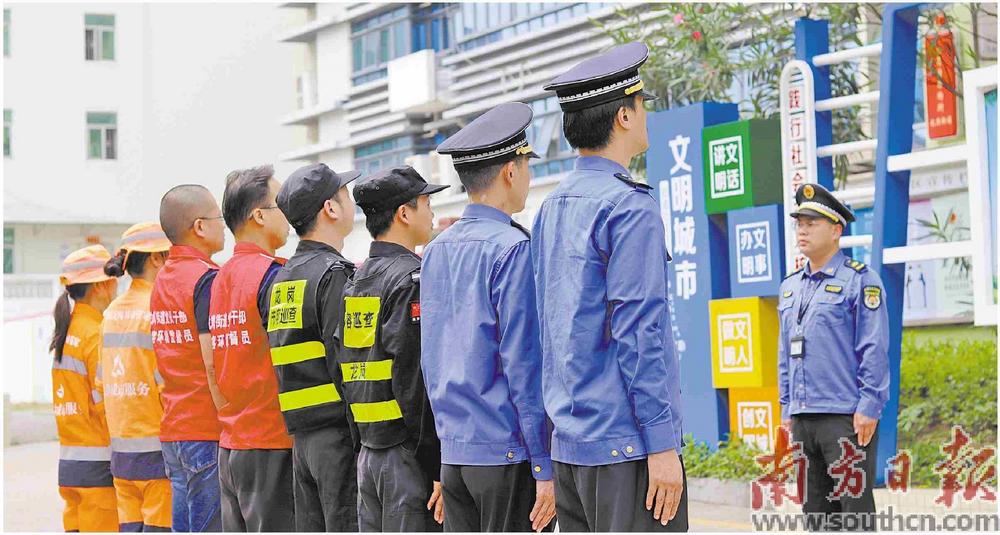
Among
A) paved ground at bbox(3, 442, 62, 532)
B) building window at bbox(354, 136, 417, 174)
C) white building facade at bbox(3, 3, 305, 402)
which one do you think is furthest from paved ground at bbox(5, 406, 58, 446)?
white building facade at bbox(3, 3, 305, 402)

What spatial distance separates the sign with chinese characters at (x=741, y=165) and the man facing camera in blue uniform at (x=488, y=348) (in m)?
5.77

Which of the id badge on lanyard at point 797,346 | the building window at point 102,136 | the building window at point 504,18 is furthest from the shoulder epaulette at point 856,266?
the building window at point 102,136

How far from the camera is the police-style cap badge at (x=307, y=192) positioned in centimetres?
503

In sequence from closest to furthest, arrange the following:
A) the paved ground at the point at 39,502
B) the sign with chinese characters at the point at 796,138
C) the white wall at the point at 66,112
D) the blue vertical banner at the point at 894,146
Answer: the blue vertical banner at the point at 894,146 → the paved ground at the point at 39,502 → the sign with chinese characters at the point at 796,138 → the white wall at the point at 66,112

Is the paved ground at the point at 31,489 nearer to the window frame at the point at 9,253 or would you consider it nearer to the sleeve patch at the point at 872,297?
the sleeve patch at the point at 872,297

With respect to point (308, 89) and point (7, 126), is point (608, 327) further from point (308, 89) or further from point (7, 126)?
point (7, 126)

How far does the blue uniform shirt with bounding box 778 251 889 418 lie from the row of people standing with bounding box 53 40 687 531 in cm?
228

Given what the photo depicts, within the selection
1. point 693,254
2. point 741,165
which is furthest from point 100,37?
point 741,165

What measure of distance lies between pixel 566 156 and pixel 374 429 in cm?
1593

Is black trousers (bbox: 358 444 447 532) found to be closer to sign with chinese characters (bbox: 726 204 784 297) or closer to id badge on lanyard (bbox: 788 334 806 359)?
Answer: id badge on lanyard (bbox: 788 334 806 359)

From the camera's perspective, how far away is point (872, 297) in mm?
6109

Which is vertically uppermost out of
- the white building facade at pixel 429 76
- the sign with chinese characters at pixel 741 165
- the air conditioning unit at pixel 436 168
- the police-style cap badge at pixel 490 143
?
the white building facade at pixel 429 76

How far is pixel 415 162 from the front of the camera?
2291 centimetres

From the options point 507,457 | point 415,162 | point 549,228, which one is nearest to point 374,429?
point 507,457
